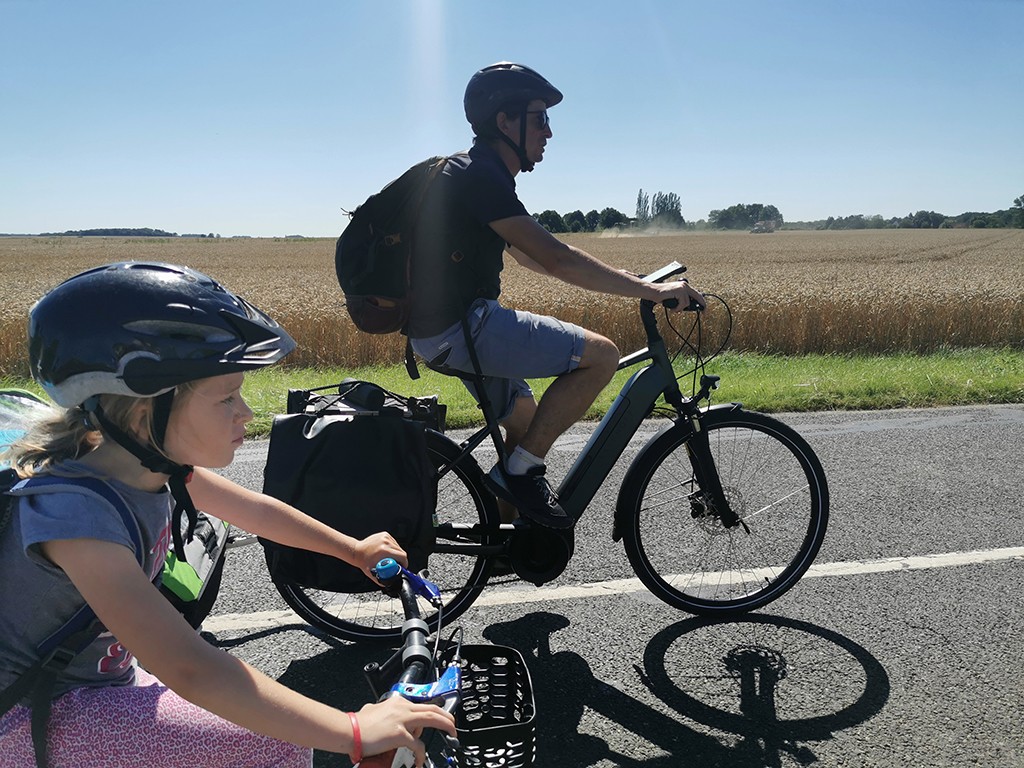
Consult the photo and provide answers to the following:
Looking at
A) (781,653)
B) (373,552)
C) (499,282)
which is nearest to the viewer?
(373,552)

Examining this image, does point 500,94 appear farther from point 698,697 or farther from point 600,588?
point 698,697

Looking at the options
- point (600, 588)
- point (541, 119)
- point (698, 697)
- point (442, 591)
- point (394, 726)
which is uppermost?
point (541, 119)

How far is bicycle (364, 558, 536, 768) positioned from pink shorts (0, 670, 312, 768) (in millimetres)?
318

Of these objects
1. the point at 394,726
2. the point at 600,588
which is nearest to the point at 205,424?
the point at 394,726

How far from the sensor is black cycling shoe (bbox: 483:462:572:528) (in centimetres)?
328

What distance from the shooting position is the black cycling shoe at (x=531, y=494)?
3277 millimetres

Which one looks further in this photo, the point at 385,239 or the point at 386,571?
the point at 385,239

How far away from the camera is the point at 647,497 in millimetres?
3900

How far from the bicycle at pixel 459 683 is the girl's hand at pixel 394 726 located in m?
0.02

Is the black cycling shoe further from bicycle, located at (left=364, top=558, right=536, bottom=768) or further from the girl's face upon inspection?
the girl's face

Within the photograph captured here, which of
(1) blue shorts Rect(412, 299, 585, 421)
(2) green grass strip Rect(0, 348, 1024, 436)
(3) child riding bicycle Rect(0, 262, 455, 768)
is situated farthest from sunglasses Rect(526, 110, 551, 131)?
(2) green grass strip Rect(0, 348, 1024, 436)

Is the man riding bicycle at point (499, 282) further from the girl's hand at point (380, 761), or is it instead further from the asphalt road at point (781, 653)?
the girl's hand at point (380, 761)

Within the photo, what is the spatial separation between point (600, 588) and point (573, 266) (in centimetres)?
163

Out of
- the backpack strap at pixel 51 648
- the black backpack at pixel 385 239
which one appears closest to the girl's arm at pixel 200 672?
the backpack strap at pixel 51 648
